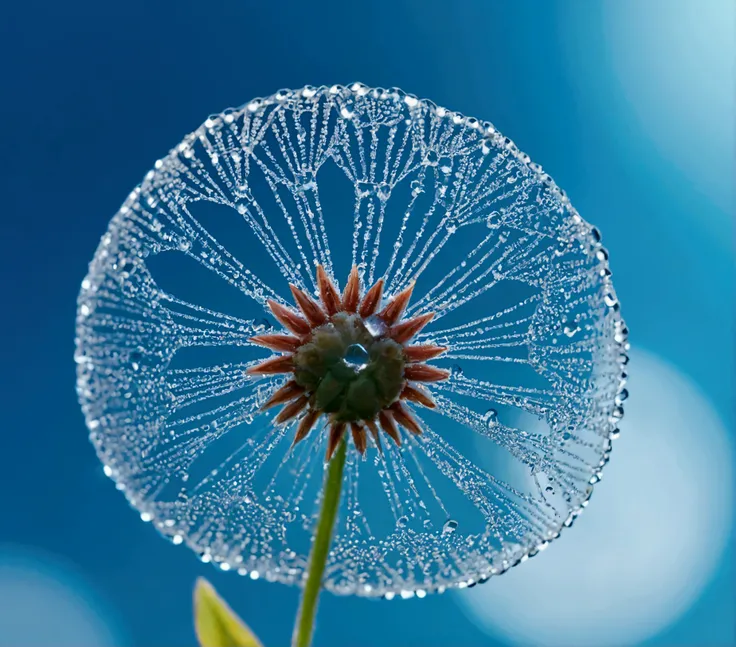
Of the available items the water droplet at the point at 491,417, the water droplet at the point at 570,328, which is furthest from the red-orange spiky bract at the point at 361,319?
the water droplet at the point at 570,328

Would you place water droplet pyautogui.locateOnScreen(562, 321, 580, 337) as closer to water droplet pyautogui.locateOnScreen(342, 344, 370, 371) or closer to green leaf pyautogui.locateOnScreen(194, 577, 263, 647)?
water droplet pyautogui.locateOnScreen(342, 344, 370, 371)

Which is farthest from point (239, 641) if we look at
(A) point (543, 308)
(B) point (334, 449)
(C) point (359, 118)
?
(C) point (359, 118)

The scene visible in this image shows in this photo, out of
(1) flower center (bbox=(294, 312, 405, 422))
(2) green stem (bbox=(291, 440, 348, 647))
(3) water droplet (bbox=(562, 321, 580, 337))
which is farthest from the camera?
(3) water droplet (bbox=(562, 321, 580, 337))

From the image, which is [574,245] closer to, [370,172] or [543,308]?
[543,308]

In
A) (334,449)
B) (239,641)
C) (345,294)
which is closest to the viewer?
(239,641)

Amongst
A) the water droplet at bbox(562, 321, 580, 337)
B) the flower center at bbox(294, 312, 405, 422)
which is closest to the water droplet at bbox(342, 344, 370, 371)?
the flower center at bbox(294, 312, 405, 422)

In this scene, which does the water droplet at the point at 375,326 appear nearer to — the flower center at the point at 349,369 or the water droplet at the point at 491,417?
the flower center at the point at 349,369
